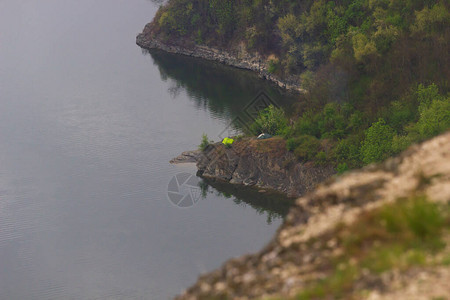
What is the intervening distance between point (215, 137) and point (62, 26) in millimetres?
64143

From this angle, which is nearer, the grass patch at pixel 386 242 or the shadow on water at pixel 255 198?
the grass patch at pixel 386 242

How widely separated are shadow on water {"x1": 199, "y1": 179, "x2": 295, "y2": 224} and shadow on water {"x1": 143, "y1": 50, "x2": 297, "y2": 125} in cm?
1928

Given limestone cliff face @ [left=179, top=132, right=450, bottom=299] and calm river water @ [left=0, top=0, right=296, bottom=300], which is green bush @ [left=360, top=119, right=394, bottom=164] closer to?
calm river water @ [left=0, top=0, right=296, bottom=300]

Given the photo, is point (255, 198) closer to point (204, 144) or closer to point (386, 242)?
point (204, 144)

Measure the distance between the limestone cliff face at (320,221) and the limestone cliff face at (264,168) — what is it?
44.0 meters

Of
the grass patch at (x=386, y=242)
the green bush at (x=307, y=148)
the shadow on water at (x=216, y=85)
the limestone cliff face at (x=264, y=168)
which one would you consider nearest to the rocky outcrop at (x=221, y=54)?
the shadow on water at (x=216, y=85)

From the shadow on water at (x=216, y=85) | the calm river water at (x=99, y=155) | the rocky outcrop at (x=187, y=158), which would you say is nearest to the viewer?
the calm river water at (x=99, y=155)

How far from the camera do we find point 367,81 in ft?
238

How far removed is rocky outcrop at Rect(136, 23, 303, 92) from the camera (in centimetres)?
10288

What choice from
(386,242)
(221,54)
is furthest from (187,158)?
(386,242)

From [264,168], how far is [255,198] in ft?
10.7

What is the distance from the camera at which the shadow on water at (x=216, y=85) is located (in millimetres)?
93188

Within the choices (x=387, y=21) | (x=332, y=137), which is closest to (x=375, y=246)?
(x=332, y=137)

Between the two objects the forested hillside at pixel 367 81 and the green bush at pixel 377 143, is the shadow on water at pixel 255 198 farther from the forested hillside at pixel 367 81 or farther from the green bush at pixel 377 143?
the green bush at pixel 377 143
